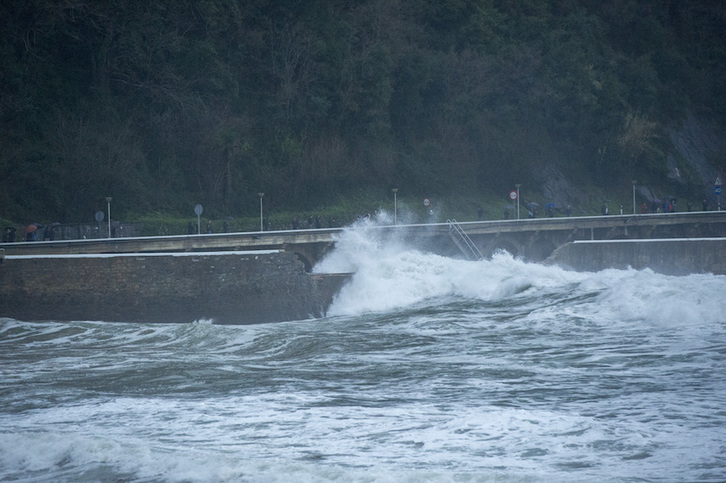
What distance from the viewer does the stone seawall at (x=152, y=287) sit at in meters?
24.0

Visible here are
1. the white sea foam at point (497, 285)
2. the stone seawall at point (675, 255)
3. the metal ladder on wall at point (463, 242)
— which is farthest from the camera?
the metal ladder on wall at point (463, 242)

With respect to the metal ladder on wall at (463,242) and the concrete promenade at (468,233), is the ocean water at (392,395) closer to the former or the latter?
the concrete promenade at (468,233)

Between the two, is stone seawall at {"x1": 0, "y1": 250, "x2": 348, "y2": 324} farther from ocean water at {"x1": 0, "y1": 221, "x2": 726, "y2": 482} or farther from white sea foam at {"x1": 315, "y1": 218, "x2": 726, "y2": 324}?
white sea foam at {"x1": 315, "y1": 218, "x2": 726, "y2": 324}

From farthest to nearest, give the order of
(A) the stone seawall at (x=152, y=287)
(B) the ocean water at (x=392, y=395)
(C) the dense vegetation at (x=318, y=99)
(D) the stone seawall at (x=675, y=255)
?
(C) the dense vegetation at (x=318, y=99) < (D) the stone seawall at (x=675, y=255) < (A) the stone seawall at (x=152, y=287) < (B) the ocean water at (x=392, y=395)

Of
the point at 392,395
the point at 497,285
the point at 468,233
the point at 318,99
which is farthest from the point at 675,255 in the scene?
the point at 318,99

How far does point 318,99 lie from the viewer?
181 feet

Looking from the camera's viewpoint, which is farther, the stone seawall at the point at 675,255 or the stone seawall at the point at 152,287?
the stone seawall at the point at 675,255

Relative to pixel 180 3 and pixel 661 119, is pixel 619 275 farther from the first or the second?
pixel 661 119

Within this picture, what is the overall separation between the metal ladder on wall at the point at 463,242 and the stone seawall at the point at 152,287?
58.9 ft

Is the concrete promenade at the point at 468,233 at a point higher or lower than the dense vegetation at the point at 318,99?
lower

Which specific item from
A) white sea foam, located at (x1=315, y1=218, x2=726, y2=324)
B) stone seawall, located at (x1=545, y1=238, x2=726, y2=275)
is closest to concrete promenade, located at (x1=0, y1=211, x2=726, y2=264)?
white sea foam, located at (x1=315, y1=218, x2=726, y2=324)

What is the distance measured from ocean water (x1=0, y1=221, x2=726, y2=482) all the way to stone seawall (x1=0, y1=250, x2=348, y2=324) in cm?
75

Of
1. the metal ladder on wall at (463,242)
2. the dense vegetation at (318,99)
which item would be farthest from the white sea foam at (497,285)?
the dense vegetation at (318,99)

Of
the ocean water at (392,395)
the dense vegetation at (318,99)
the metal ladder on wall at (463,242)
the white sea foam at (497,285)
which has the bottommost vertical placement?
the ocean water at (392,395)
